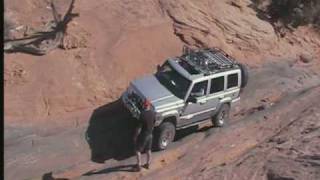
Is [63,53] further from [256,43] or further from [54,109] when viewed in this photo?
[256,43]

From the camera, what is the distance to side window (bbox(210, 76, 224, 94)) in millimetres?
17469

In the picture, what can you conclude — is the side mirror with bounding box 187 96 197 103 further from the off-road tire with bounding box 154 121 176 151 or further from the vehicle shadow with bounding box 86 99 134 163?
the vehicle shadow with bounding box 86 99 134 163

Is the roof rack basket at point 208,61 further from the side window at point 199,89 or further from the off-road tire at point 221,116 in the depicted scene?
the off-road tire at point 221,116

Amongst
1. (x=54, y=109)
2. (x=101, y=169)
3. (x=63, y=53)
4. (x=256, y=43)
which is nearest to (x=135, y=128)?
(x=101, y=169)

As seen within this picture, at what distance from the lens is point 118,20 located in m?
21.2

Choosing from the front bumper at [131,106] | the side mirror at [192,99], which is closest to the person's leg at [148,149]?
the front bumper at [131,106]

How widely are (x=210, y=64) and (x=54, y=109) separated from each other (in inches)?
178

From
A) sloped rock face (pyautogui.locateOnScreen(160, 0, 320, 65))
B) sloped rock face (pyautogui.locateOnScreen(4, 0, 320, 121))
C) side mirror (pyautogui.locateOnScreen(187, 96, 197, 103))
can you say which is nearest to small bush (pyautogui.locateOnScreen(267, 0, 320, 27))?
sloped rock face (pyautogui.locateOnScreen(4, 0, 320, 121))

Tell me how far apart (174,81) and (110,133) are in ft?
7.44

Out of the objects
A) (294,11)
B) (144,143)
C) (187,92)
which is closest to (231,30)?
(294,11)

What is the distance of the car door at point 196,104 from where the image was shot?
55.8 ft

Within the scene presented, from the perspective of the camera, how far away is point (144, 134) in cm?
1599

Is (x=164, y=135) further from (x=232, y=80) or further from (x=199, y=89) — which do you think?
(x=232, y=80)

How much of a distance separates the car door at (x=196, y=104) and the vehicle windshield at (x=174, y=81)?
219 millimetres
